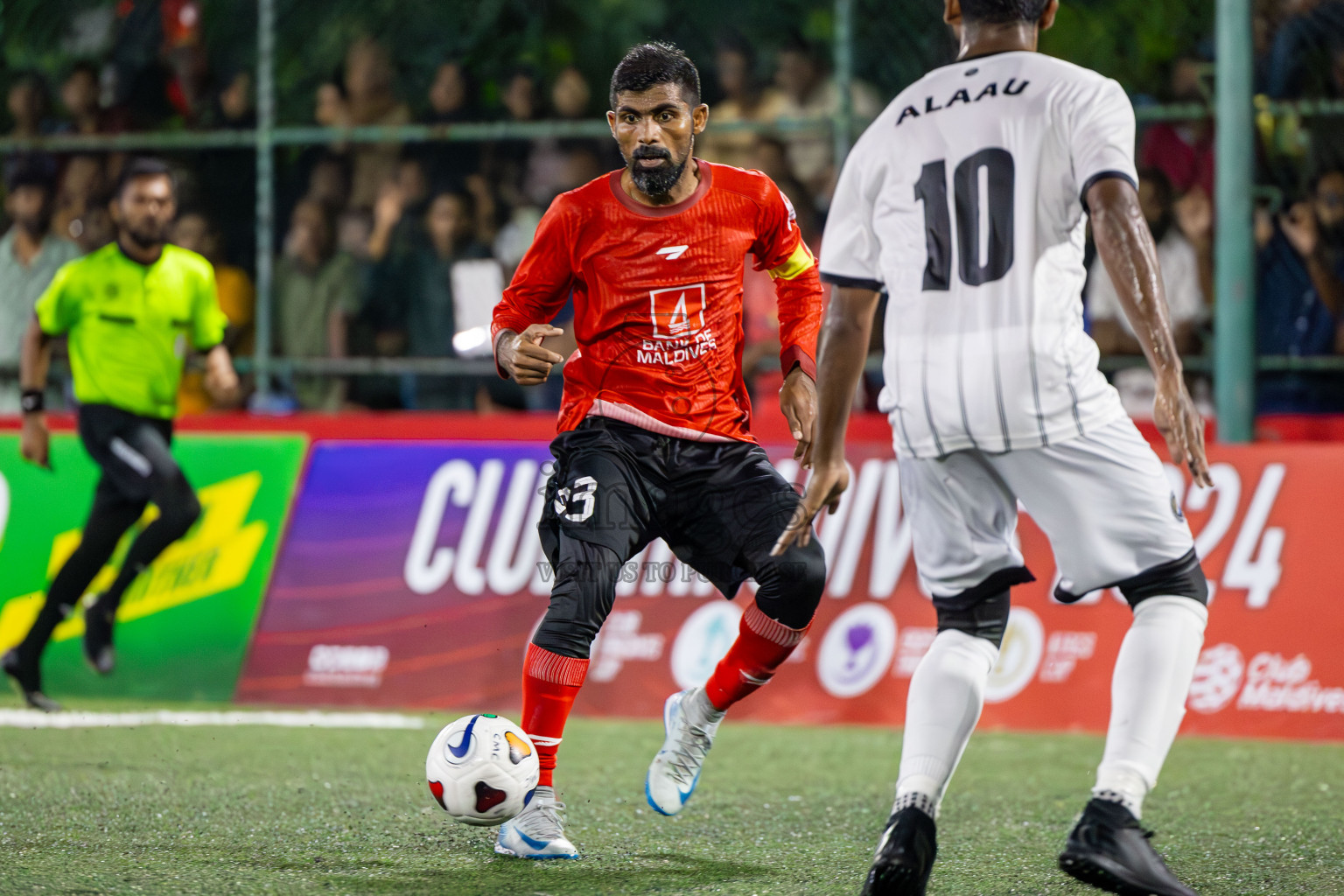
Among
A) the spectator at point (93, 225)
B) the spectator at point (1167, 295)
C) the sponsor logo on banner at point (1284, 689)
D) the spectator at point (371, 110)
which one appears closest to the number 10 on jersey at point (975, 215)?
the sponsor logo on banner at point (1284, 689)

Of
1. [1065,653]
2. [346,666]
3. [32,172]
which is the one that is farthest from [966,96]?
[32,172]

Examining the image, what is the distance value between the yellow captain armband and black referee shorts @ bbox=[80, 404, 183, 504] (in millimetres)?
4042

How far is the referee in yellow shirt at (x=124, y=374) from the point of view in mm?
7855

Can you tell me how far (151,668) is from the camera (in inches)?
321

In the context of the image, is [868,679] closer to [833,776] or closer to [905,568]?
[905,568]

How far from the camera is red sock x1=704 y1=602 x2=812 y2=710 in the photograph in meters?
4.74

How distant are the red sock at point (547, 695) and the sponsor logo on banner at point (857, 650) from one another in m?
3.11

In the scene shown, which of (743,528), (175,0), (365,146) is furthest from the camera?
(175,0)

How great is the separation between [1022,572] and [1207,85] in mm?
4757

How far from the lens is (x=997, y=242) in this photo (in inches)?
137

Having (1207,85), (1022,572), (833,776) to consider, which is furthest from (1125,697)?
(1207,85)

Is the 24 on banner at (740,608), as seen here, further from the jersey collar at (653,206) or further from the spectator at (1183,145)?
the jersey collar at (653,206)

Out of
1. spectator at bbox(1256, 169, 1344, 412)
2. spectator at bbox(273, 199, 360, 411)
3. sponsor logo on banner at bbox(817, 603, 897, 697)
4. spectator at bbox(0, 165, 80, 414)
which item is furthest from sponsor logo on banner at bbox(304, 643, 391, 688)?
spectator at bbox(1256, 169, 1344, 412)

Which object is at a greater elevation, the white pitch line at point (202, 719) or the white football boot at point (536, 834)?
the white football boot at point (536, 834)
